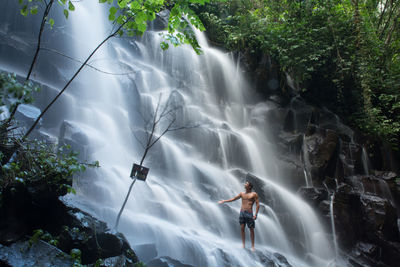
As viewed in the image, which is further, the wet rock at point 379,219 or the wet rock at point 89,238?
the wet rock at point 379,219

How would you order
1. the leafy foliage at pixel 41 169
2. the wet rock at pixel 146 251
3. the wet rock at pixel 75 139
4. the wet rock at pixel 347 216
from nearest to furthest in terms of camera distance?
the leafy foliage at pixel 41 169 < the wet rock at pixel 146 251 < the wet rock at pixel 75 139 < the wet rock at pixel 347 216

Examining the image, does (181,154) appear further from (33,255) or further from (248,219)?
(33,255)

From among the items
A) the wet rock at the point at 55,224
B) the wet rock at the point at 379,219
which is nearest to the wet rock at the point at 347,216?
the wet rock at the point at 379,219

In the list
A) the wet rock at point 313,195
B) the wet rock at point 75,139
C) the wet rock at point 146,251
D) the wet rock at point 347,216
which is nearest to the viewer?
the wet rock at point 146,251

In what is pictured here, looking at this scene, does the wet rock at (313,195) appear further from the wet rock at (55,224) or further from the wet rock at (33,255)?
the wet rock at (33,255)

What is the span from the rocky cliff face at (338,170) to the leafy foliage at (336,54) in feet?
3.32

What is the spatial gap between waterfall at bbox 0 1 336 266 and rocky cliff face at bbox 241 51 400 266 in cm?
71

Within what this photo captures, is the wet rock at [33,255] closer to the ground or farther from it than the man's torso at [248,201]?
closer to the ground

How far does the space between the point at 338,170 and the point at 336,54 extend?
7470 mm

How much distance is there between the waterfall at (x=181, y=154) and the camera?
692 centimetres

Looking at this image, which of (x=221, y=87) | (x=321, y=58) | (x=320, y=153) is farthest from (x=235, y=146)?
(x=321, y=58)

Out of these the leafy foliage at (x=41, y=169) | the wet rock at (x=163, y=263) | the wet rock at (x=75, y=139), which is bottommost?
the wet rock at (x=163, y=263)

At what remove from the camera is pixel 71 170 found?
4.04 m

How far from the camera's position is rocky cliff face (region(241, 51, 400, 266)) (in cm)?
936
